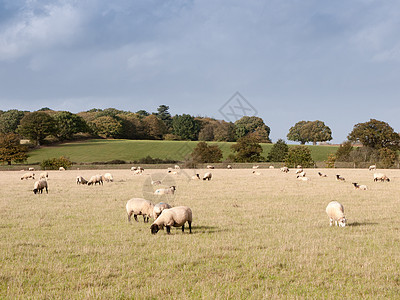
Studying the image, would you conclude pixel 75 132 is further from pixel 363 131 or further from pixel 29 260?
pixel 29 260

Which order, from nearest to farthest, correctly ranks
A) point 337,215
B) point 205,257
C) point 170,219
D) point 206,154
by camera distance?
point 205,257
point 170,219
point 337,215
point 206,154

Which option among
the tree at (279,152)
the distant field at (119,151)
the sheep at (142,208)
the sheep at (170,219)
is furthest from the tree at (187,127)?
the sheep at (170,219)

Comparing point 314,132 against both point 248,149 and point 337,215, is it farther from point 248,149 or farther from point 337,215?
point 337,215

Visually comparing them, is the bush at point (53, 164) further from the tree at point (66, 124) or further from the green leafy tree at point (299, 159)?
the tree at point (66, 124)

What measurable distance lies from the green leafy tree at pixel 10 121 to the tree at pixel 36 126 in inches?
1129

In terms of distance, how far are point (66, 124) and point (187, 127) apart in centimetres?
5386

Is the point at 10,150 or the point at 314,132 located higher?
the point at 314,132

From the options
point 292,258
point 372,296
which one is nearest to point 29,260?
point 292,258

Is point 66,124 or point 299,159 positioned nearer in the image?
point 299,159

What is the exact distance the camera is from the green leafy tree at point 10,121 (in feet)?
471

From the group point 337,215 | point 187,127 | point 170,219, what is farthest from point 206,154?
point 170,219

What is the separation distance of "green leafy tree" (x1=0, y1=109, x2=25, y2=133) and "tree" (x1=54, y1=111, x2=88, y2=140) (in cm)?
2394

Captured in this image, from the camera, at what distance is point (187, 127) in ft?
537

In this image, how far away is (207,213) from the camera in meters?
17.2
